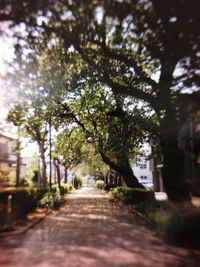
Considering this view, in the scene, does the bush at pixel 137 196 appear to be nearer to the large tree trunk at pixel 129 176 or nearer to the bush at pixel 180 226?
the large tree trunk at pixel 129 176

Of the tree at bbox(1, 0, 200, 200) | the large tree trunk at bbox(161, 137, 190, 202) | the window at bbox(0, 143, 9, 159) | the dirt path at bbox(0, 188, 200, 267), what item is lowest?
the dirt path at bbox(0, 188, 200, 267)

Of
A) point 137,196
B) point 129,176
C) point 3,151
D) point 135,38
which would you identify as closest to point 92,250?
point 135,38

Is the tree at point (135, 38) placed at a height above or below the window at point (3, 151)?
below

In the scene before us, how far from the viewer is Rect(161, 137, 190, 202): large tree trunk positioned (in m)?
18.8

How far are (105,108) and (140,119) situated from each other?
4.18 meters

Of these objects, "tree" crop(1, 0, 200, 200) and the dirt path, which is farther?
"tree" crop(1, 0, 200, 200)

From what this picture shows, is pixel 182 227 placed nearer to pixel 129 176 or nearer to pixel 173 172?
pixel 173 172

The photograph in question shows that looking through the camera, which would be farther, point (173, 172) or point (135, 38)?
point (173, 172)

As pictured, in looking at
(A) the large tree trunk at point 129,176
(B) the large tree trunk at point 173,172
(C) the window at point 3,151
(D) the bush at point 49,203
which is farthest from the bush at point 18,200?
(C) the window at point 3,151

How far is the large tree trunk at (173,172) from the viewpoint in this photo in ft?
61.8

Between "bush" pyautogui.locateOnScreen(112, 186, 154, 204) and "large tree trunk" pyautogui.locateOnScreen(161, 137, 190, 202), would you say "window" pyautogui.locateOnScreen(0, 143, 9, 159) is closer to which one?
"bush" pyautogui.locateOnScreen(112, 186, 154, 204)

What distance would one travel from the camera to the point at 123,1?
39.0ft

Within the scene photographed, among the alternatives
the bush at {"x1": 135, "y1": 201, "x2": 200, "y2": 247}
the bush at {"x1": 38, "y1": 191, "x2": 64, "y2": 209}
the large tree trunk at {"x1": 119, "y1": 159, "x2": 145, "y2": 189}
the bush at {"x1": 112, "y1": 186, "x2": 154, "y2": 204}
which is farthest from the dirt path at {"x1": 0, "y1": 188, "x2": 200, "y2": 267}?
the large tree trunk at {"x1": 119, "y1": 159, "x2": 145, "y2": 189}

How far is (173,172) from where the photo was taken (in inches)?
748
